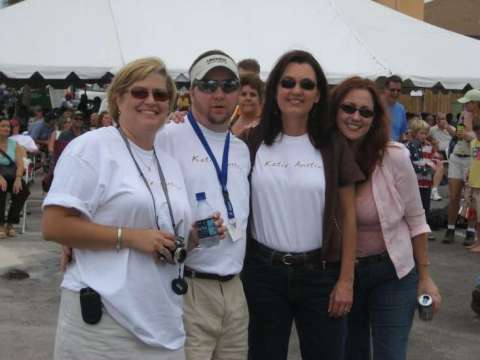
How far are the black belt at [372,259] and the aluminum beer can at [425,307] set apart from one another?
0.95 feet

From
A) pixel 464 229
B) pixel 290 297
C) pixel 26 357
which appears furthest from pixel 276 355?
pixel 464 229

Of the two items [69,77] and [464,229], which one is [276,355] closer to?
[69,77]

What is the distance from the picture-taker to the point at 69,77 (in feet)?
32.0

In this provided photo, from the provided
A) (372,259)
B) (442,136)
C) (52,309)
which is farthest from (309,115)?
(442,136)

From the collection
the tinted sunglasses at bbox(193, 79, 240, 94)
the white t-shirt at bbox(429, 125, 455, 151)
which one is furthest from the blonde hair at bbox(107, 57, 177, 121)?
the white t-shirt at bbox(429, 125, 455, 151)

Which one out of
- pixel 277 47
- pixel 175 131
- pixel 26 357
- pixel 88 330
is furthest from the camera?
pixel 277 47

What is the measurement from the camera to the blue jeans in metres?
3.38

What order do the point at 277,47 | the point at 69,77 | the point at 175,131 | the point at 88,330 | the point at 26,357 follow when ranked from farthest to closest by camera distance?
the point at 277,47 → the point at 69,77 → the point at 26,357 → the point at 175,131 → the point at 88,330

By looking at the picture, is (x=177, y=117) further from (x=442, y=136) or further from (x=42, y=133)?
(x=42, y=133)

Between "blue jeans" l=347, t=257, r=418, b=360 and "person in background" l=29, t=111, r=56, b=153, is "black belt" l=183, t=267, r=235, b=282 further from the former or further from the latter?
"person in background" l=29, t=111, r=56, b=153

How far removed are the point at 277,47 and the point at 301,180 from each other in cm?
795

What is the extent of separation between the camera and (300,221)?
3029 mm

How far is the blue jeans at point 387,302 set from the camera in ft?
11.1

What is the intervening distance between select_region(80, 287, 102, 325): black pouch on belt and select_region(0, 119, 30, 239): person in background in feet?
25.5
